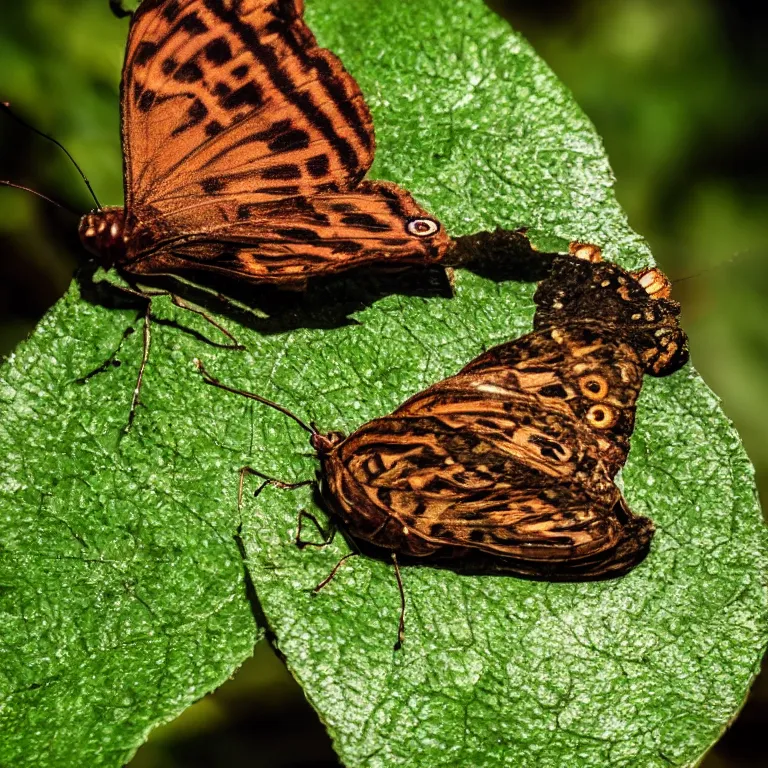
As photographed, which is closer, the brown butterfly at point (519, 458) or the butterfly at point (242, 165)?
the brown butterfly at point (519, 458)

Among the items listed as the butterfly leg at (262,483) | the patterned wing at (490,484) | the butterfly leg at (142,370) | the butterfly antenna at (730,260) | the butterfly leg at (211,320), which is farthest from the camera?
the butterfly antenna at (730,260)

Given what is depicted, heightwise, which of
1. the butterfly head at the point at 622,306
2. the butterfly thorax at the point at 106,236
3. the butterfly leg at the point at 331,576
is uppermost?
the butterfly thorax at the point at 106,236

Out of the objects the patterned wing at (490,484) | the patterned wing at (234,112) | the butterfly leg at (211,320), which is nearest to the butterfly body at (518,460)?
the patterned wing at (490,484)

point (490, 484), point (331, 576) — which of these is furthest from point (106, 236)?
point (490, 484)

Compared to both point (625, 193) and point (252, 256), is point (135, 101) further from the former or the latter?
point (625, 193)

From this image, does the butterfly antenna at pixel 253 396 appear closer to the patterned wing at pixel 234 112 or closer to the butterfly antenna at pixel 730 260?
the patterned wing at pixel 234 112

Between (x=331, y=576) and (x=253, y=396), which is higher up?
(x=253, y=396)

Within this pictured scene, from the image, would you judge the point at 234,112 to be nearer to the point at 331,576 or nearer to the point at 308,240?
the point at 308,240

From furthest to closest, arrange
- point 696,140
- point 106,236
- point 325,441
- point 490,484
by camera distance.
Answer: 1. point 696,140
2. point 106,236
3. point 325,441
4. point 490,484
